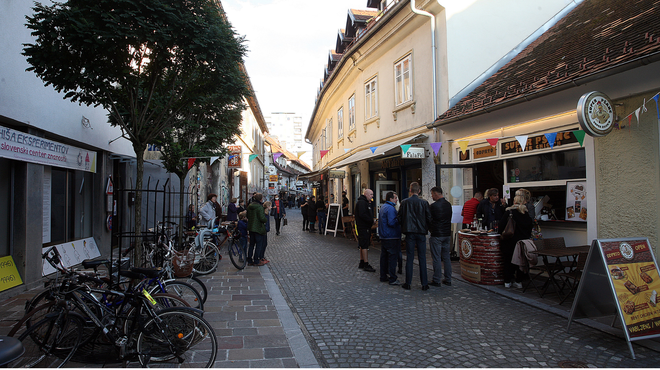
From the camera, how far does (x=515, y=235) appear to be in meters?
6.72

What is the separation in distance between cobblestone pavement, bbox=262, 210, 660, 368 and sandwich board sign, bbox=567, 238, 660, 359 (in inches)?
10.5

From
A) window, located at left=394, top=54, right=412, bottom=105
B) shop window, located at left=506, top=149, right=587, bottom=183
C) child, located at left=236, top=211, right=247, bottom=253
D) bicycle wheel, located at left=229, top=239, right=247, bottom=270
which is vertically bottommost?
bicycle wheel, located at left=229, top=239, right=247, bottom=270

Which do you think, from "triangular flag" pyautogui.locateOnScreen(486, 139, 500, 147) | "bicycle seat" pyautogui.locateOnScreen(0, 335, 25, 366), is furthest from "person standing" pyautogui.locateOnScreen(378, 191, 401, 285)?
"bicycle seat" pyautogui.locateOnScreen(0, 335, 25, 366)

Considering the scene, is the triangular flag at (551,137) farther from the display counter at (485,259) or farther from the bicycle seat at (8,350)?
the bicycle seat at (8,350)

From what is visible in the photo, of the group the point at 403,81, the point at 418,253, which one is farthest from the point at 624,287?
the point at 403,81

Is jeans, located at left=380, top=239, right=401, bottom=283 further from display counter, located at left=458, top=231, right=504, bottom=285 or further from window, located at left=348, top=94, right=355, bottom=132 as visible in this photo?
window, located at left=348, top=94, right=355, bottom=132

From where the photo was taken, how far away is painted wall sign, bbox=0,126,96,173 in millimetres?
6458

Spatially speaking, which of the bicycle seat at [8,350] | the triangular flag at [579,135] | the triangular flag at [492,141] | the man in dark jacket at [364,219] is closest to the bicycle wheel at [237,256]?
the man in dark jacket at [364,219]

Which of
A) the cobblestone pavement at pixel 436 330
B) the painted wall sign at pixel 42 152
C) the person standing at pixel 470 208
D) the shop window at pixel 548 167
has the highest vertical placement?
the painted wall sign at pixel 42 152

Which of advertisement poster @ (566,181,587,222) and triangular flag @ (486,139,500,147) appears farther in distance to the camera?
triangular flag @ (486,139,500,147)

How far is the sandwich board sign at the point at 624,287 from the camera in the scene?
411cm

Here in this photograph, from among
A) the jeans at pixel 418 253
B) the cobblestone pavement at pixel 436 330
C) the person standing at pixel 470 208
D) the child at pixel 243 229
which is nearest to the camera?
the cobblestone pavement at pixel 436 330

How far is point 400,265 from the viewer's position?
841cm

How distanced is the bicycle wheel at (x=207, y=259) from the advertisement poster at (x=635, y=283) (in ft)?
22.6
